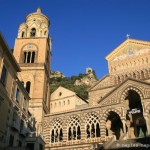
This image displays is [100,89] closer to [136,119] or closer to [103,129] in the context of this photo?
[136,119]

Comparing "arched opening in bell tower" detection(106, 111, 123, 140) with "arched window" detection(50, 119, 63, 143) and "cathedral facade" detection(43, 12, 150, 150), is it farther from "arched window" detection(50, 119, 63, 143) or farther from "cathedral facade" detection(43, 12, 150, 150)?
"arched window" detection(50, 119, 63, 143)

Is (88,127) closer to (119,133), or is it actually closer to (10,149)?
(119,133)

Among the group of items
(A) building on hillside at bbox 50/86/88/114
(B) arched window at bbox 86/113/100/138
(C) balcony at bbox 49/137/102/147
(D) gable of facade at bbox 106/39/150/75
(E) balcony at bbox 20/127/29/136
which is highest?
(D) gable of facade at bbox 106/39/150/75

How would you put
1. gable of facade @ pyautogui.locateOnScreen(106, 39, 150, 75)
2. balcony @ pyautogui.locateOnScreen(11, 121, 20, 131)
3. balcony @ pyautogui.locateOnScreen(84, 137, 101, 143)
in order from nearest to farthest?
balcony @ pyautogui.locateOnScreen(11, 121, 20, 131) < balcony @ pyautogui.locateOnScreen(84, 137, 101, 143) < gable of facade @ pyautogui.locateOnScreen(106, 39, 150, 75)

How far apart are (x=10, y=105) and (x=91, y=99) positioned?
17.1 meters

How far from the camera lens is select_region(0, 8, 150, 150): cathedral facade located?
93.1 ft

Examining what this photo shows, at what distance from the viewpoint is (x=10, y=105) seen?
22359mm

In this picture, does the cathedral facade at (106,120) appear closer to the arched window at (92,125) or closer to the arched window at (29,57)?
the arched window at (92,125)

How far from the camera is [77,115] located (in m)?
30.7

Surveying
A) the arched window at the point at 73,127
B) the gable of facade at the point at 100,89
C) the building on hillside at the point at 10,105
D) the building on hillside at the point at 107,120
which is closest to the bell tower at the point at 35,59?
the building on hillside at the point at 107,120

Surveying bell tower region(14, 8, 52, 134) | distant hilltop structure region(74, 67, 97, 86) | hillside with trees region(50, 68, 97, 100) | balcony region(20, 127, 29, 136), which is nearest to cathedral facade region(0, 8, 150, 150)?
bell tower region(14, 8, 52, 134)

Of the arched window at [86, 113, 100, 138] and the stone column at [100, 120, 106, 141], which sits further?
the arched window at [86, 113, 100, 138]

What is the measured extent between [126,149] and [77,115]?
426 inches

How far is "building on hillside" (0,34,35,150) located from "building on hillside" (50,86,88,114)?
51.4 ft
